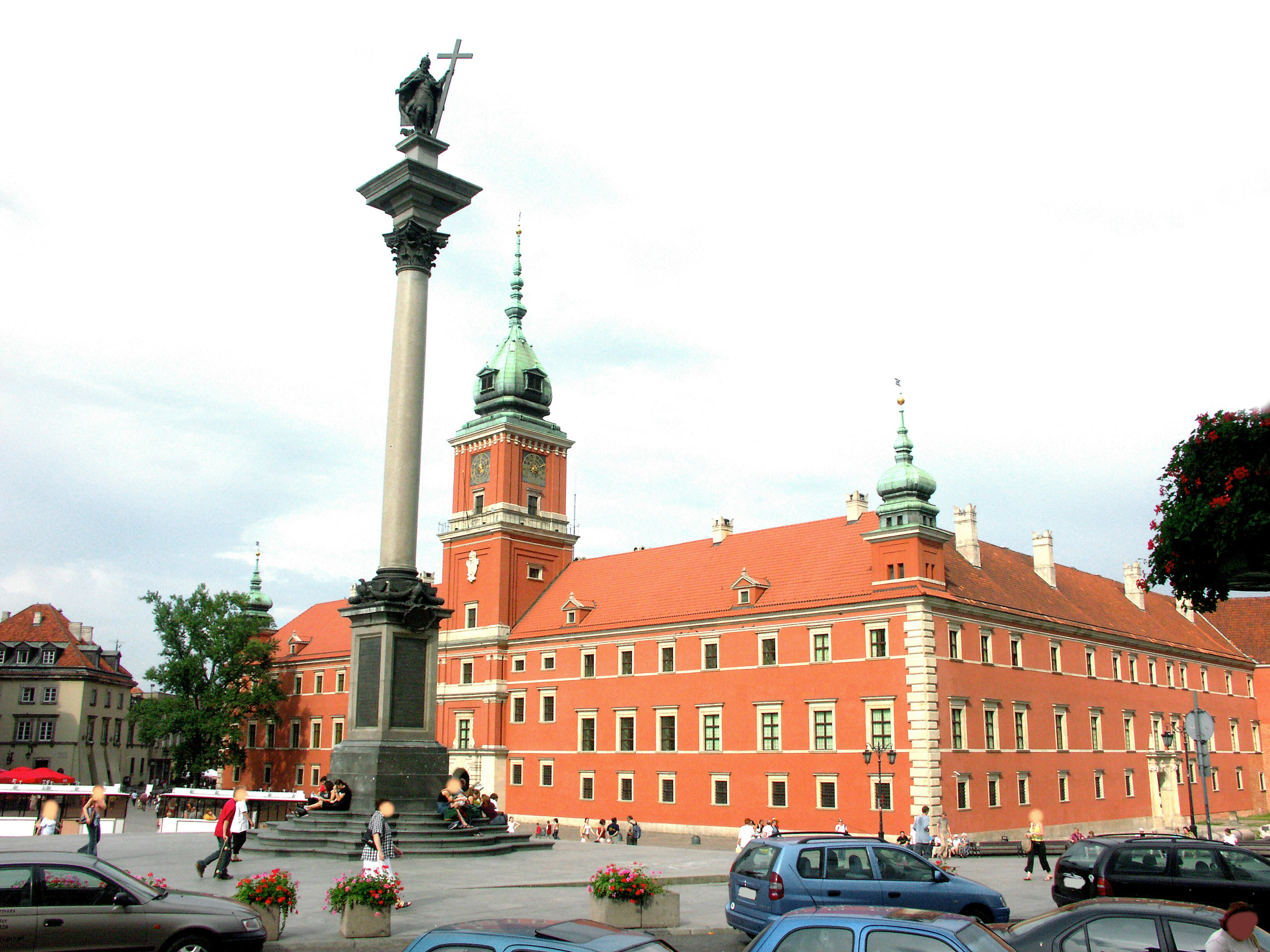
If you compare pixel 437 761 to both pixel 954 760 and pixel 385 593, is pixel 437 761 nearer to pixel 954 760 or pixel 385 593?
pixel 385 593

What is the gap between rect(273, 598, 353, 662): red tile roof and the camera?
75.4 m

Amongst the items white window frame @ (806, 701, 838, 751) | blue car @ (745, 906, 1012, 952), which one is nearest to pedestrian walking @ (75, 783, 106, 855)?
blue car @ (745, 906, 1012, 952)

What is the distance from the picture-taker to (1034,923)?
996 centimetres

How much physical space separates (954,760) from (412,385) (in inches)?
1122

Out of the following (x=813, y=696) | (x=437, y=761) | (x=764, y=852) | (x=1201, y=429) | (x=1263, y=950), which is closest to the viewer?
(x=1263, y=950)

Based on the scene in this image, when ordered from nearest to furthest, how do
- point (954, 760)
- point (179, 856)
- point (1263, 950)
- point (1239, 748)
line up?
point (1263, 950) < point (179, 856) < point (954, 760) < point (1239, 748)

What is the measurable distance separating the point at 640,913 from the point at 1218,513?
10.7 metres

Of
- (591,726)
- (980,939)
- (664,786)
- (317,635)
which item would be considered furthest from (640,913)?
(317,635)

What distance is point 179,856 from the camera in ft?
76.9

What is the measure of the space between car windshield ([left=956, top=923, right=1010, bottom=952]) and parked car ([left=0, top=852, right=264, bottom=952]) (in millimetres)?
7796

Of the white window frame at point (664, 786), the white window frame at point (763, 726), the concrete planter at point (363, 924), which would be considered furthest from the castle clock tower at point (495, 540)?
the concrete planter at point (363, 924)

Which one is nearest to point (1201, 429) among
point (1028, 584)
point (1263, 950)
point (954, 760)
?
point (1263, 950)

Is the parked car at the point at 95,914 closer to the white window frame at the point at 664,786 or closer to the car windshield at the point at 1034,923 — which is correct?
the car windshield at the point at 1034,923

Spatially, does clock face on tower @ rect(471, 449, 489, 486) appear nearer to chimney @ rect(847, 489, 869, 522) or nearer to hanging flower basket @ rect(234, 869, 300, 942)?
chimney @ rect(847, 489, 869, 522)
